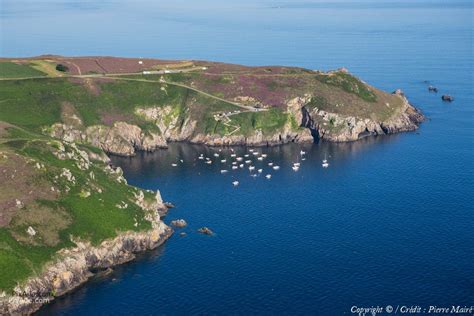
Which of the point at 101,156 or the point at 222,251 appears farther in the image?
the point at 101,156

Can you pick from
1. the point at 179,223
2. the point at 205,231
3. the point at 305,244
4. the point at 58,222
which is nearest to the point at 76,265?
the point at 58,222

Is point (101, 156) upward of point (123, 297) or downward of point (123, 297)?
upward

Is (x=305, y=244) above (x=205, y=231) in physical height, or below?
above

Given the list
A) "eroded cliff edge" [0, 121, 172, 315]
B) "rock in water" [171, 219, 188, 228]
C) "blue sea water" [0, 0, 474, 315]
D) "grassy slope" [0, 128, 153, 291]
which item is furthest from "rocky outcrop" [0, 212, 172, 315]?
"rock in water" [171, 219, 188, 228]

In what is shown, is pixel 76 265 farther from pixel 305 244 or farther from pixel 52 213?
pixel 305 244

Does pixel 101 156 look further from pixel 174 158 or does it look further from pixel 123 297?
pixel 123 297

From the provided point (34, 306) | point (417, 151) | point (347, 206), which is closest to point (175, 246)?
point (34, 306)

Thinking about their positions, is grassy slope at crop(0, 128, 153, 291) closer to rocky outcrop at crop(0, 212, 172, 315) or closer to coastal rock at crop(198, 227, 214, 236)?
rocky outcrop at crop(0, 212, 172, 315)

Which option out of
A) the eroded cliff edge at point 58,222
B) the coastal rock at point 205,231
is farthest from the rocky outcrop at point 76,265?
the coastal rock at point 205,231
